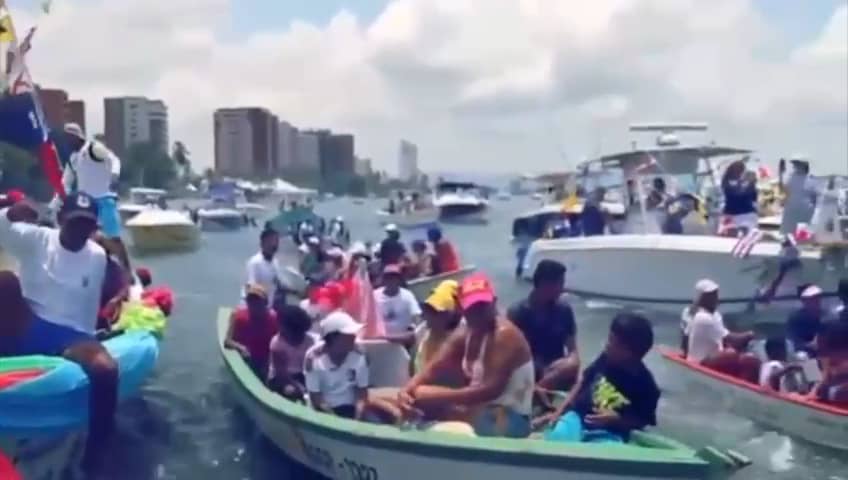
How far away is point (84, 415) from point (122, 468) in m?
2.32

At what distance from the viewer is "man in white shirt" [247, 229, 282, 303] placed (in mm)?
16062

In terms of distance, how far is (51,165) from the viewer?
578 inches

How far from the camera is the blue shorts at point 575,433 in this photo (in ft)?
27.9

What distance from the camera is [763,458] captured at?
1282 cm

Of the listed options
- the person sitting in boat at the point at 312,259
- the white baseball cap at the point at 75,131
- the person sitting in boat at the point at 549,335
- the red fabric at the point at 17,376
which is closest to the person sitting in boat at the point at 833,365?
the person sitting in boat at the point at 549,335

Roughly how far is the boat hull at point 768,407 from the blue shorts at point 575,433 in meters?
4.06

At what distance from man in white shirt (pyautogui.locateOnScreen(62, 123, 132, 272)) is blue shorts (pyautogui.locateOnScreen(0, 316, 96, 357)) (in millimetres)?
4035

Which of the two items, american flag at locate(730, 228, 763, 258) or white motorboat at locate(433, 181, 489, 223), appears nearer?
american flag at locate(730, 228, 763, 258)

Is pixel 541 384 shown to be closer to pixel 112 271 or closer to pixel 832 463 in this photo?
pixel 832 463

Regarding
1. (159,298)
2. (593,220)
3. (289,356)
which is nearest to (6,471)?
(289,356)

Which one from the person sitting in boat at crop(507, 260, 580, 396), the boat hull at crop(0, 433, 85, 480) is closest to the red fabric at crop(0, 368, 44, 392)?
the boat hull at crop(0, 433, 85, 480)

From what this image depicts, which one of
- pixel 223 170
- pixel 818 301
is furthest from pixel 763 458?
pixel 223 170

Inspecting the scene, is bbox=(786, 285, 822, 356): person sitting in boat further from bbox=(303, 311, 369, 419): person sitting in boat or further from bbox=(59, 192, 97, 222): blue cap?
bbox=(59, 192, 97, 222): blue cap

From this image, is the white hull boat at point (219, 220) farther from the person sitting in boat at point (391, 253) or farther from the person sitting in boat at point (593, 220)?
the person sitting in boat at point (391, 253)
